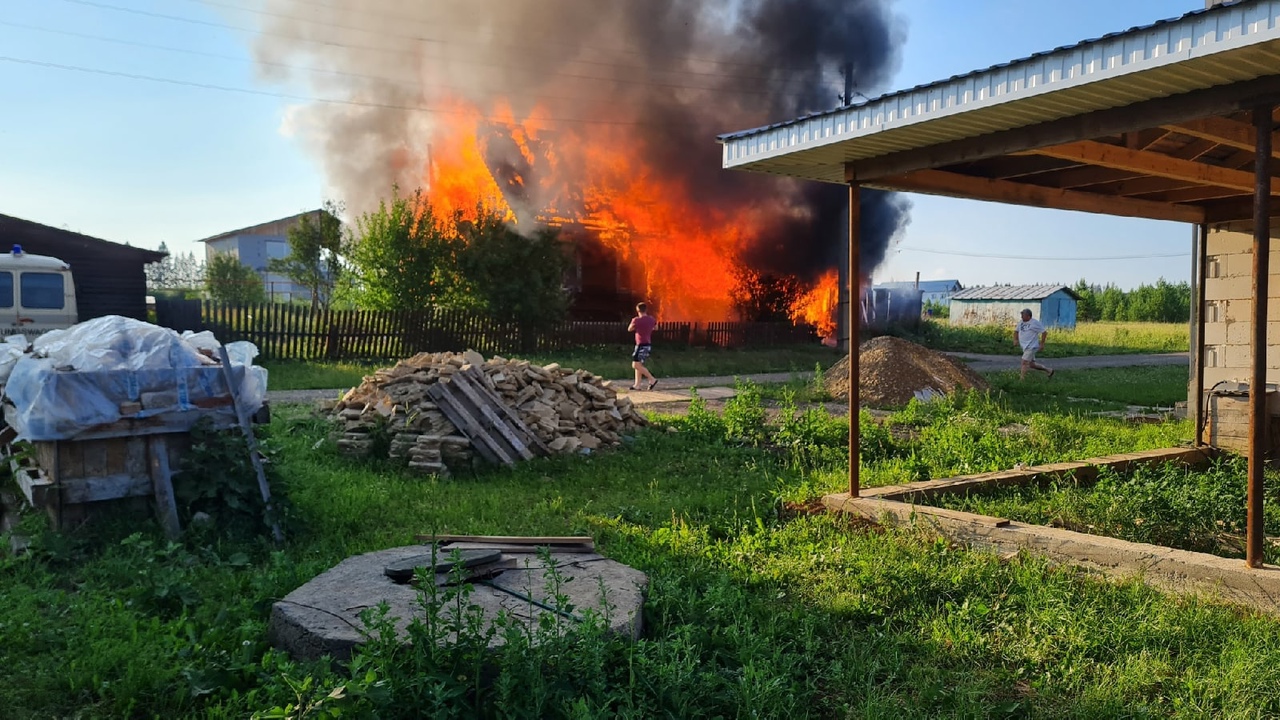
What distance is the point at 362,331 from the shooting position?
19.5 m

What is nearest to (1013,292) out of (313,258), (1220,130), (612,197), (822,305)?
(822,305)

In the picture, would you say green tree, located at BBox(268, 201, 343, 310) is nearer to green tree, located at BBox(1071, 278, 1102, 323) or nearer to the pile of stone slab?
the pile of stone slab

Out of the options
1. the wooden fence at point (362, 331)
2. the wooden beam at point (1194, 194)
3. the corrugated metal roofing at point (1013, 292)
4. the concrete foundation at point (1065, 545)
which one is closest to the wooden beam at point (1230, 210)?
the wooden beam at point (1194, 194)

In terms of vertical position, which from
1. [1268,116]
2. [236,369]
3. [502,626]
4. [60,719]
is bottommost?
[60,719]

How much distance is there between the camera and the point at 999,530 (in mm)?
5348

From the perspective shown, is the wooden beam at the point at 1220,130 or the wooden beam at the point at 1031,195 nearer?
the wooden beam at the point at 1220,130

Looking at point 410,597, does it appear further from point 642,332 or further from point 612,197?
point 612,197

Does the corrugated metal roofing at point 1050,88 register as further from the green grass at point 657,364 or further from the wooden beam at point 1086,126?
the green grass at point 657,364

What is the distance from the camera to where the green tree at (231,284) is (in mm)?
34344

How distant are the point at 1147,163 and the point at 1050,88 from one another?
7.13ft

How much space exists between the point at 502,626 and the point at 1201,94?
15.3ft

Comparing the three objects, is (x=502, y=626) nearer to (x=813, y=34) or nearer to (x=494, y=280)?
(x=494, y=280)

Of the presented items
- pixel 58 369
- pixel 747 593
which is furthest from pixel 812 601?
pixel 58 369

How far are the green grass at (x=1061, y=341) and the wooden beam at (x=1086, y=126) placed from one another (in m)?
26.0
